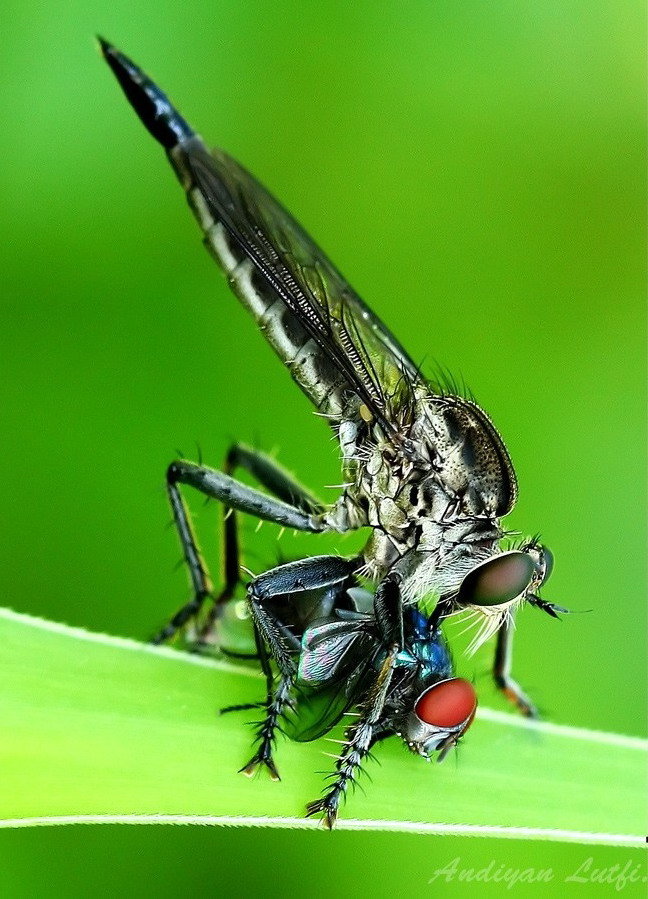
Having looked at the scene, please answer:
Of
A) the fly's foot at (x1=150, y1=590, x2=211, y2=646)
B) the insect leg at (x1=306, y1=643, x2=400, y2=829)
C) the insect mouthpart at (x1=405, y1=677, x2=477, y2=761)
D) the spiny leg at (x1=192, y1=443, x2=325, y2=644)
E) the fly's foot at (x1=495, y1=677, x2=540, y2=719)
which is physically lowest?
the fly's foot at (x1=495, y1=677, x2=540, y2=719)

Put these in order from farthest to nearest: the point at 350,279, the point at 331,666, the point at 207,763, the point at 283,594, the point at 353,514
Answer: the point at 350,279 → the point at 353,514 → the point at 283,594 → the point at 331,666 → the point at 207,763

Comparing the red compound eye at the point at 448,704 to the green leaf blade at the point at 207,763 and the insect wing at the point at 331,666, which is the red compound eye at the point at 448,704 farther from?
the insect wing at the point at 331,666

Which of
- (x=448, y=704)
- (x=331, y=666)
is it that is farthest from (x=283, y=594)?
(x=448, y=704)

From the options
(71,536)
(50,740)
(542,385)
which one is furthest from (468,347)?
(50,740)

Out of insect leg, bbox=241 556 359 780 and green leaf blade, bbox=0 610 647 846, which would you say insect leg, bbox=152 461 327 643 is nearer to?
insect leg, bbox=241 556 359 780

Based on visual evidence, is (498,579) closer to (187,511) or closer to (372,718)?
(372,718)

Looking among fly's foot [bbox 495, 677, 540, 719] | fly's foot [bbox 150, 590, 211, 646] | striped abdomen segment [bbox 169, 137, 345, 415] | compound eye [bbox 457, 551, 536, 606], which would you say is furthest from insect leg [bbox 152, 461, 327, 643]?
fly's foot [bbox 495, 677, 540, 719]
